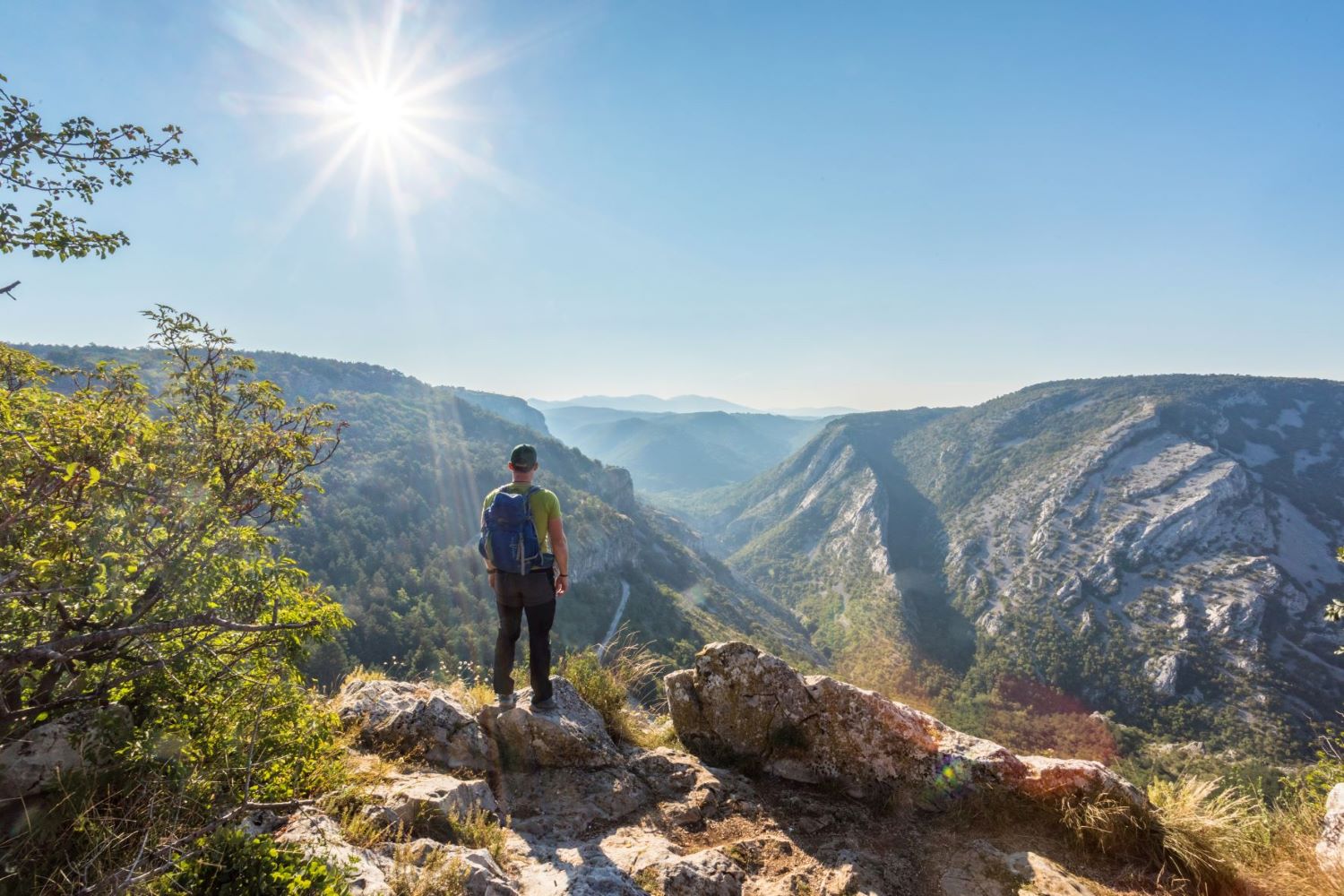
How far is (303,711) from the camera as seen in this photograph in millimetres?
4355

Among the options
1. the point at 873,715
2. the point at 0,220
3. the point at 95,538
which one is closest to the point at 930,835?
the point at 873,715

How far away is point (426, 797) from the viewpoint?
Answer: 4.73 m

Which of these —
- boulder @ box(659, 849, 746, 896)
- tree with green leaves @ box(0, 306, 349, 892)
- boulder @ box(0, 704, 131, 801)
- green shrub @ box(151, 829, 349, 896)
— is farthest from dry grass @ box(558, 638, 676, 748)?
boulder @ box(0, 704, 131, 801)

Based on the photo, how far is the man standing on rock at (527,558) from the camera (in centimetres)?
627

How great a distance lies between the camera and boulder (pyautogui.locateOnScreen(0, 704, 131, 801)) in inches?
124

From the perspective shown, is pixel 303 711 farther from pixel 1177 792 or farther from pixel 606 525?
pixel 606 525

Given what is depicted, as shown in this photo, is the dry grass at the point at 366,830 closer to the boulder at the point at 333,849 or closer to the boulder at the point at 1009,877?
the boulder at the point at 333,849

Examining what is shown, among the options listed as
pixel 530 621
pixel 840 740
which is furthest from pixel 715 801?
pixel 530 621

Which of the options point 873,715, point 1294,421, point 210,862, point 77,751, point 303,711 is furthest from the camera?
point 1294,421

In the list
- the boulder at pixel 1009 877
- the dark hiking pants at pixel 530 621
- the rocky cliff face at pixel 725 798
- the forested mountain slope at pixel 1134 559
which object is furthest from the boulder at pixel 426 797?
the forested mountain slope at pixel 1134 559

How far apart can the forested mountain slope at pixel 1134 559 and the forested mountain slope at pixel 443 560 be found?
4052cm

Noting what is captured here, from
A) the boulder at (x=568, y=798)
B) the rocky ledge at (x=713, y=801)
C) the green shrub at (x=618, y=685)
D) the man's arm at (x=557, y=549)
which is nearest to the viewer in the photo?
the rocky ledge at (x=713, y=801)

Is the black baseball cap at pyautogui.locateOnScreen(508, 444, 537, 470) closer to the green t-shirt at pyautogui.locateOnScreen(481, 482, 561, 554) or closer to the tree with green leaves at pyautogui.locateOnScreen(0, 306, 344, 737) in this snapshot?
the green t-shirt at pyautogui.locateOnScreen(481, 482, 561, 554)

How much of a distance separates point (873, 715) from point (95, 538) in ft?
26.8
